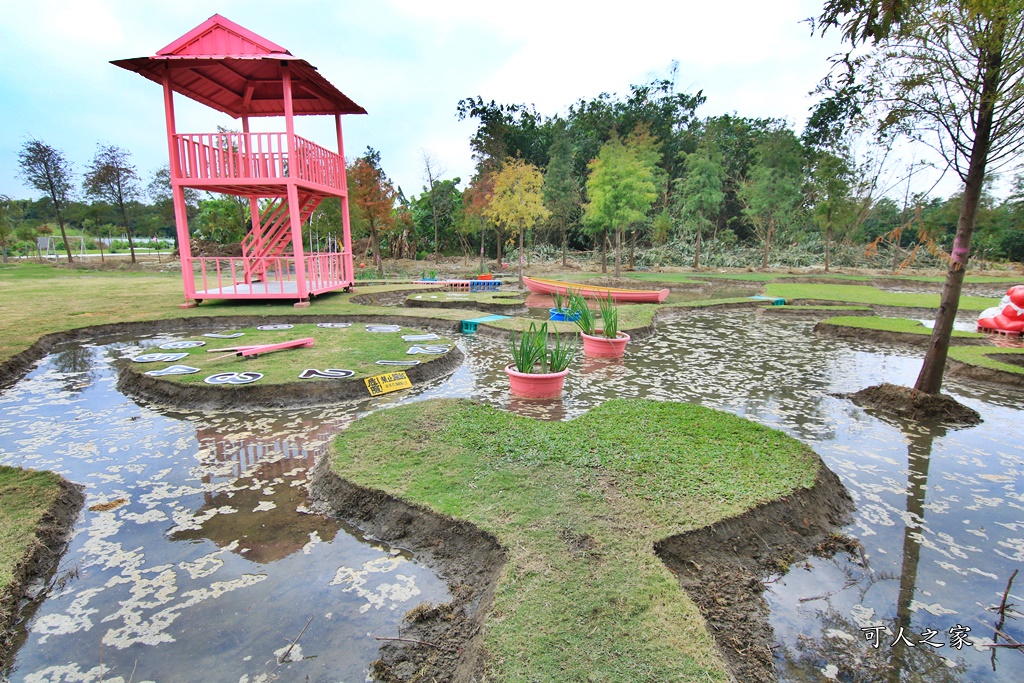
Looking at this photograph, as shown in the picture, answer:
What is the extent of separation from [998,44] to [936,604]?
4626 mm

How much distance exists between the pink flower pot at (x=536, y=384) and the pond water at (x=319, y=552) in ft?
0.52

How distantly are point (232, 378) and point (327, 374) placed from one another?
42.0 inches

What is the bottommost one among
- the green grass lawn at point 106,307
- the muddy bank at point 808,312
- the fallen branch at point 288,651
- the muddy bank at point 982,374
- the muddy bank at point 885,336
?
the fallen branch at point 288,651

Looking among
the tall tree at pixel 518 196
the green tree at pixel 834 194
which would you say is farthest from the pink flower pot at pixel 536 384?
the green tree at pixel 834 194

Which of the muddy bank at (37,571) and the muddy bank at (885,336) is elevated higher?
the muddy bank at (885,336)

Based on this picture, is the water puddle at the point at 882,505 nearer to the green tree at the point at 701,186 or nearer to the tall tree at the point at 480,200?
the tall tree at the point at 480,200

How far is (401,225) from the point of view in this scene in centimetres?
2778

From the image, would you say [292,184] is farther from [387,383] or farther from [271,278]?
[387,383]

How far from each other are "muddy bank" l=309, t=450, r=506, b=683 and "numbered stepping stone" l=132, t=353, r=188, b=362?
4.36 meters

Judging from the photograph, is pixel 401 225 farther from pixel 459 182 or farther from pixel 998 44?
pixel 998 44

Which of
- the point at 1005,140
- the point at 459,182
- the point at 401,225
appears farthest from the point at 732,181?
the point at 1005,140

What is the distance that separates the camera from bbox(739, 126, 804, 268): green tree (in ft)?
77.6

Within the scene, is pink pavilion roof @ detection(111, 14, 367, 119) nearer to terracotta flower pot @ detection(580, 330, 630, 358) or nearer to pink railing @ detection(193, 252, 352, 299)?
pink railing @ detection(193, 252, 352, 299)

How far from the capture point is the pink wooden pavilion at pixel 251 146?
1039 centimetres
